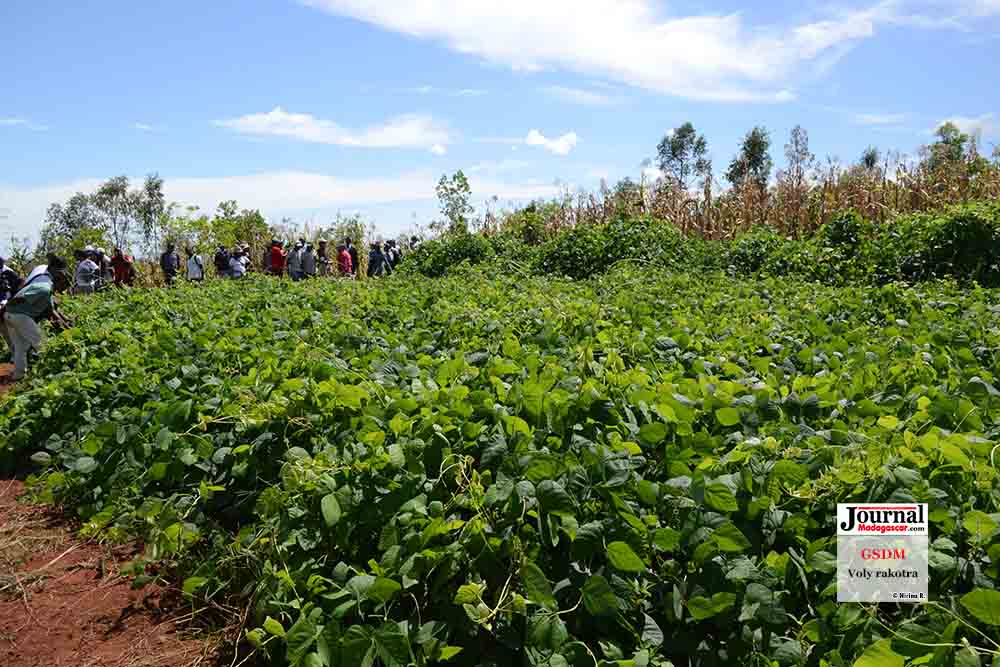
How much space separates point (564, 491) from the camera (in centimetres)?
218

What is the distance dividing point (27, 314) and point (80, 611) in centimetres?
609

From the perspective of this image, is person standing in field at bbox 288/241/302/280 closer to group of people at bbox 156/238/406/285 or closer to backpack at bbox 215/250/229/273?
group of people at bbox 156/238/406/285

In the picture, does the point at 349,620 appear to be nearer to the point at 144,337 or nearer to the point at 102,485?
the point at 102,485

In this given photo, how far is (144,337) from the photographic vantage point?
613 cm

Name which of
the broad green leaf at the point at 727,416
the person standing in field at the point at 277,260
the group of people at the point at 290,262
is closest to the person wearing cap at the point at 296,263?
the group of people at the point at 290,262

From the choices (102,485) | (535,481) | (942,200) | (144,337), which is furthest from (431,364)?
(942,200)

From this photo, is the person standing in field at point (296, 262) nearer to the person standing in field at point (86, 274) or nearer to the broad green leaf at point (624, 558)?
the person standing in field at point (86, 274)

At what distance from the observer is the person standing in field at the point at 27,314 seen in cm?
796

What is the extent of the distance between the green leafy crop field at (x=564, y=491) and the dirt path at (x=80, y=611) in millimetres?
137

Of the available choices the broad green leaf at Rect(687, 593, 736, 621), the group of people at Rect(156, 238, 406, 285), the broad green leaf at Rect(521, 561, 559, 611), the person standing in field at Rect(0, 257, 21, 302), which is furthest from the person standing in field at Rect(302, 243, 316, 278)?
the broad green leaf at Rect(687, 593, 736, 621)

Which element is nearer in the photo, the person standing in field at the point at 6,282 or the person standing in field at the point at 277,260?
the person standing in field at the point at 6,282

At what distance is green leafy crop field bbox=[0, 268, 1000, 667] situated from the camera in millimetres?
1938

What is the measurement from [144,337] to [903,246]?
9.51m

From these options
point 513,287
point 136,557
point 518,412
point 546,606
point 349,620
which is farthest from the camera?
point 513,287
